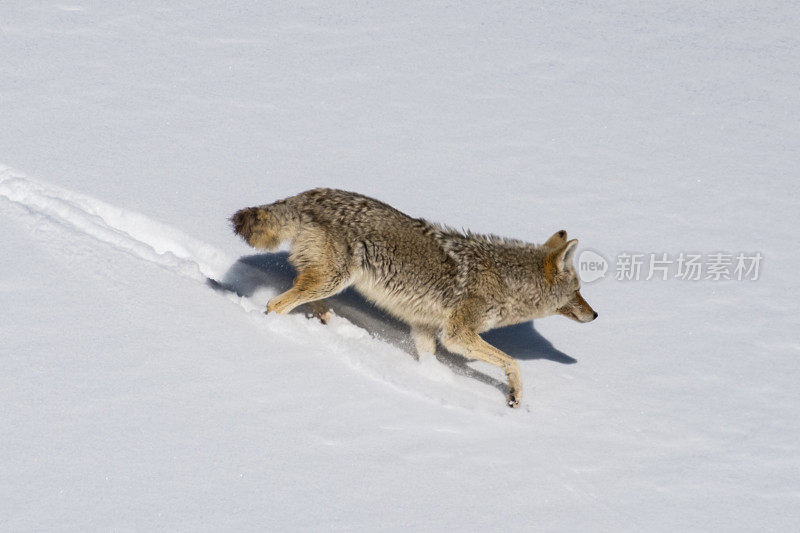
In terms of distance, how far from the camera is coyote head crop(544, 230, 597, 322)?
23.9ft

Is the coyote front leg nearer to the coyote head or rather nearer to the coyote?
the coyote

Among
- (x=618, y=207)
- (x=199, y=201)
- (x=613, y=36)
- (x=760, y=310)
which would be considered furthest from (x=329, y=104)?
(x=760, y=310)

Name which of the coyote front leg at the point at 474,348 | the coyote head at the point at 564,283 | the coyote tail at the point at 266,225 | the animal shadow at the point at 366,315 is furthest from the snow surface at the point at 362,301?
the coyote tail at the point at 266,225

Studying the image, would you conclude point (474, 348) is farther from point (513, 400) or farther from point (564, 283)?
point (564, 283)

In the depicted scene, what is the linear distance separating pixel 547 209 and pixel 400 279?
262cm

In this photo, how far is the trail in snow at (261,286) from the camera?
666 cm

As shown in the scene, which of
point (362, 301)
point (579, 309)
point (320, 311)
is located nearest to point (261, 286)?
point (320, 311)

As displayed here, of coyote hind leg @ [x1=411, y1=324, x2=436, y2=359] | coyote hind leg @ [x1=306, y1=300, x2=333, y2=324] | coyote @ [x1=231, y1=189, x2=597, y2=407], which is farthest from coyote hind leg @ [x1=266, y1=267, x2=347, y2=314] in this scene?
coyote hind leg @ [x1=411, y1=324, x2=436, y2=359]

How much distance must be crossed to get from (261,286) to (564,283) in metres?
2.51

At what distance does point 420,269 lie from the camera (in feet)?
22.8

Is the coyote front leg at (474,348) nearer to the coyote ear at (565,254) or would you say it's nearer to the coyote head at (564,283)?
the coyote head at (564,283)

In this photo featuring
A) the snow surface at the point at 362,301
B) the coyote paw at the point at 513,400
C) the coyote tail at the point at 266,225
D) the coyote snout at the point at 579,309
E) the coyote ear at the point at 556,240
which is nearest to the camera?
the snow surface at the point at 362,301

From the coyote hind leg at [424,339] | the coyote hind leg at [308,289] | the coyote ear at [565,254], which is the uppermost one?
the coyote ear at [565,254]

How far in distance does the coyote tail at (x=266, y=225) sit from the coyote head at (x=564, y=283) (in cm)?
213
